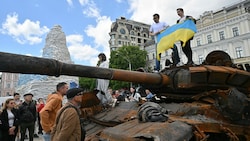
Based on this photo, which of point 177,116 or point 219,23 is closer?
point 177,116

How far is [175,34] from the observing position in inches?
277

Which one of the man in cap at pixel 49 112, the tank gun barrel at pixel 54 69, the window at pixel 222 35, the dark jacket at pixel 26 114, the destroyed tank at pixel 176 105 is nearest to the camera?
the tank gun barrel at pixel 54 69

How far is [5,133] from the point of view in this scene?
20.6 feet

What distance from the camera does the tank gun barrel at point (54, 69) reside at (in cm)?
289

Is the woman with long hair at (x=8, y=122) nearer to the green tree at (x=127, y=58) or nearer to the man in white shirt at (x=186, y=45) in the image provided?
the man in white shirt at (x=186, y=45)

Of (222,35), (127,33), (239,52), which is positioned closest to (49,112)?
(239,52)

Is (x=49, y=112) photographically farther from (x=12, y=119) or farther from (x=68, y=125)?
(x=12, y=119)

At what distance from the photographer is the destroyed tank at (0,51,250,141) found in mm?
3180

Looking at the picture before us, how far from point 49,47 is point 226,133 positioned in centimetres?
1737

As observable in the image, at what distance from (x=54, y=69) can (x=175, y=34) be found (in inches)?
180

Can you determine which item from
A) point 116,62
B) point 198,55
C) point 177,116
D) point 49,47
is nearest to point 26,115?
point 177,116

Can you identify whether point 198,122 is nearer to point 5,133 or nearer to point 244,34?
point 5,133

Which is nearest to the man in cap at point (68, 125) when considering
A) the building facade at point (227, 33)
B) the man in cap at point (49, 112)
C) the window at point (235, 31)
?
the man in cap at point (49, 112)

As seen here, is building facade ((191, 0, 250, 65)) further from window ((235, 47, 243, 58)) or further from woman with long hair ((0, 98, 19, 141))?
woman with long hair ((0, 98, 19, 141))
